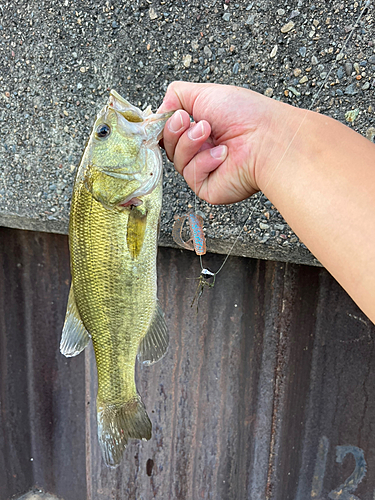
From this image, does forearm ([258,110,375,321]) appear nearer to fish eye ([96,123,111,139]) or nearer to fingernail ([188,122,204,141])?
fingernail ([188,122,204,141])

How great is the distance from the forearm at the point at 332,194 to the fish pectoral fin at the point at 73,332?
3.17 ft

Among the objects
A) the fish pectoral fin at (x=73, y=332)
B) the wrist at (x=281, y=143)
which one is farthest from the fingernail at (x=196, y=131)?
the fish pectoral fin at (x=73, y=332)

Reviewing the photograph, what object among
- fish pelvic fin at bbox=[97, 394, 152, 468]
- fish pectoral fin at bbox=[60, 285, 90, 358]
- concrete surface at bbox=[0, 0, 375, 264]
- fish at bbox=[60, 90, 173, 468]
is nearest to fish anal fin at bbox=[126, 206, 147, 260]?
fish at bbox=[60, 90, 173, 468]

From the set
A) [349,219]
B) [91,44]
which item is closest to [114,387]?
[349,219]

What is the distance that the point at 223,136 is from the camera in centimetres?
126

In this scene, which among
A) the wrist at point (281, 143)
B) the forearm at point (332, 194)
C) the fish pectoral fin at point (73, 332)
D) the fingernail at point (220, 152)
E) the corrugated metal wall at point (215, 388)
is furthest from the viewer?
the corrugated metal wall at point (215, 388)

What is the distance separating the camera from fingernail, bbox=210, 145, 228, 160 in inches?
48.6

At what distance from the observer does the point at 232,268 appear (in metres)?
2.03

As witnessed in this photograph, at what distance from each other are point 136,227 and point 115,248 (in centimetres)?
12

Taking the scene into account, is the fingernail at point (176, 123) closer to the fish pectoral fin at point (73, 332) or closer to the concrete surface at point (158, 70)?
the concrete surface at point (158, 70)

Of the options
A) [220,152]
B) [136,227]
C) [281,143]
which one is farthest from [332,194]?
[136,227]

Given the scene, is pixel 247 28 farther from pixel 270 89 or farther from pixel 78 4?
pixel 78 4

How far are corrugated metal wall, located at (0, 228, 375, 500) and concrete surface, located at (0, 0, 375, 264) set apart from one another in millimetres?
428

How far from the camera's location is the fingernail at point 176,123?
1.16 meters
